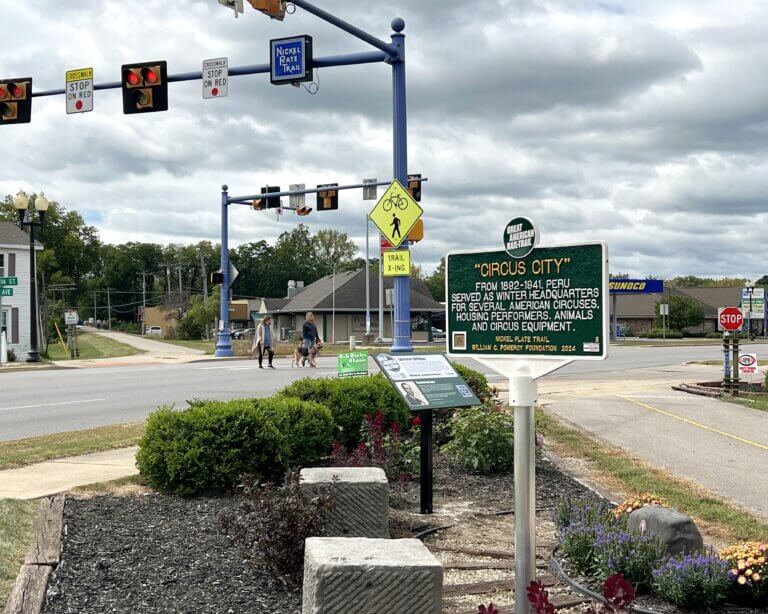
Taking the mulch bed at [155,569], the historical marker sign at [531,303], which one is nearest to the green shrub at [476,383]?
the mulch bed at [155,569]

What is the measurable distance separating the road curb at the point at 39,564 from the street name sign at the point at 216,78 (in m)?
11.1

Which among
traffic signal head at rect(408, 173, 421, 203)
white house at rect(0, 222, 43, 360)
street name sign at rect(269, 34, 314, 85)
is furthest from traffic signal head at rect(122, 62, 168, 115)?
A: white house at rect(0, 222, 43, 360)

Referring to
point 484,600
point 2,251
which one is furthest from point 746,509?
point 2,251

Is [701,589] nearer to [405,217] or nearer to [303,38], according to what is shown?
[405,217]

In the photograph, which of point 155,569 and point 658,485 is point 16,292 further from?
point 155,569

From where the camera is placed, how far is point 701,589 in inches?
174

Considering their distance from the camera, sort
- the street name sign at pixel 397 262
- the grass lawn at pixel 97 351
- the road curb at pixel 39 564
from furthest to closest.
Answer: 1. the grass lawn at pixel 97 351
2. the street name sign at pixel 397 262
3. the road curb at pixel 39 564

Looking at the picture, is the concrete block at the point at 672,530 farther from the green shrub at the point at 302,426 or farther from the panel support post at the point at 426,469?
the green shrub at the point at 302,426

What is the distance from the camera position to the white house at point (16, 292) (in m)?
49.8

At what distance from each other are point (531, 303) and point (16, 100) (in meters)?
16.2

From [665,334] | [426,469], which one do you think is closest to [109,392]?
[426,469]

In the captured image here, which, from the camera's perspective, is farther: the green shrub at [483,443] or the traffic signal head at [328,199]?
the traffic signal head at [328,199]

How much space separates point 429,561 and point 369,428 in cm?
363

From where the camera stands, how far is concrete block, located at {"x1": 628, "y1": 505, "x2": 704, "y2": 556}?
496cm
